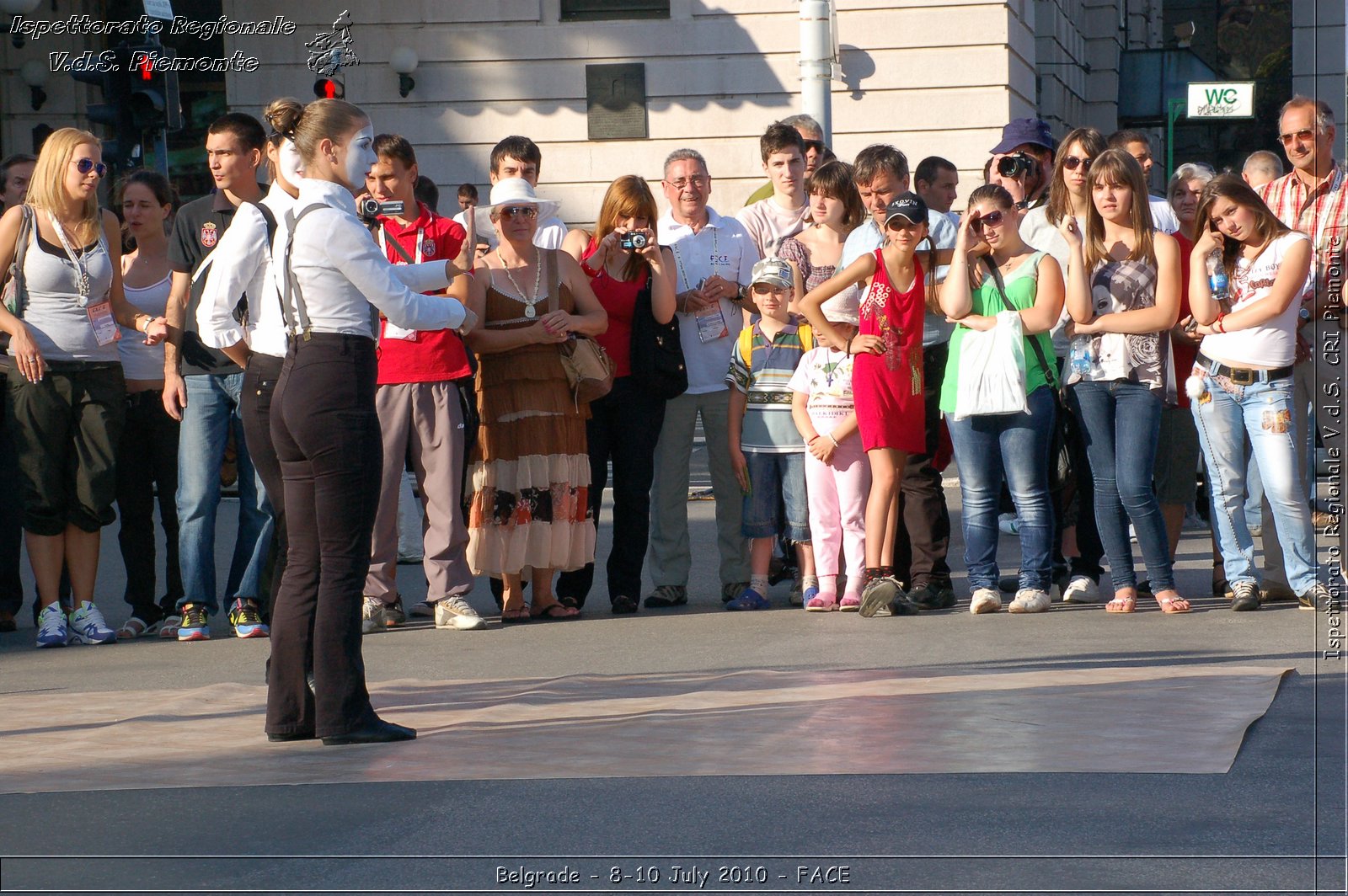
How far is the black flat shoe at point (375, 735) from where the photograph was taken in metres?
5.83

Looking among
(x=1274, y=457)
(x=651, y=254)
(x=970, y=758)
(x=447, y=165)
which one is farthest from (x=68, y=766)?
(x=447, y=165)

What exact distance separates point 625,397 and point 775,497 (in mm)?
878

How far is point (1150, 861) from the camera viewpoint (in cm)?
422

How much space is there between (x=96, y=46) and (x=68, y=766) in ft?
63.1

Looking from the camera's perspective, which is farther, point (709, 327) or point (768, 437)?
point (709, 327)

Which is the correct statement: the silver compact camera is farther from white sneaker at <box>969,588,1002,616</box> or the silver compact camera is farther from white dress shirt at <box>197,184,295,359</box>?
white sneaker at <box>969,588,1002,616</box>

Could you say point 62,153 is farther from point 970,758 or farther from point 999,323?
point 970,758

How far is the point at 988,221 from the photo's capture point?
8344 millimetres

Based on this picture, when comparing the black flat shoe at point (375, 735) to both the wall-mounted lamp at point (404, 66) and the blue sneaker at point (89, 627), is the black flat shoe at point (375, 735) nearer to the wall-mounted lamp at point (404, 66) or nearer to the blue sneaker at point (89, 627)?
the blue sneaker at point (89, 627)

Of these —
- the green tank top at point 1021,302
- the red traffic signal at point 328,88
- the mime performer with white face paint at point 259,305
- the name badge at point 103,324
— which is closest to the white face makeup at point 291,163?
the mime performer with white face paint at point 259,305

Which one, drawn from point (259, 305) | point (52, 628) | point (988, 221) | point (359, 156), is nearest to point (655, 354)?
point (988, 221)

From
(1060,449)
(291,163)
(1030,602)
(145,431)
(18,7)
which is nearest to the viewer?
(291,163)

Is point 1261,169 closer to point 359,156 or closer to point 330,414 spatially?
point 359,156

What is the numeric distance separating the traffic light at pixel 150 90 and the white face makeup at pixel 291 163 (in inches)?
311
